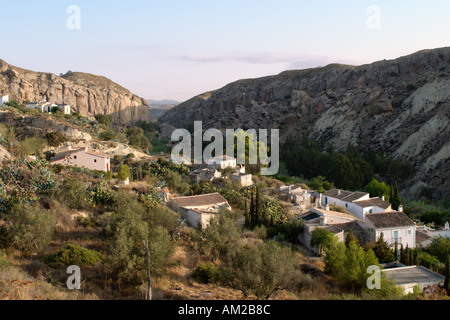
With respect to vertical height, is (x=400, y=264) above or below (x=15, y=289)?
below

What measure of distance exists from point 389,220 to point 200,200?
36.9ft

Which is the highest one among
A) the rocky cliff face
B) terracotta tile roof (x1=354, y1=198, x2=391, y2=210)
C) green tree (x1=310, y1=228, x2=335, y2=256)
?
the rocky cliff face

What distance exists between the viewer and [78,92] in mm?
75438

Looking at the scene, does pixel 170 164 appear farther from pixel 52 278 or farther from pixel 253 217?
pixel 52 278

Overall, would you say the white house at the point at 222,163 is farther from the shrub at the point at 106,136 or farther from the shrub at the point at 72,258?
the shrub at the point at 72,258

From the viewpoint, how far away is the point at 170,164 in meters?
32.1

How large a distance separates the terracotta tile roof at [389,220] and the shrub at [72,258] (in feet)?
51.0

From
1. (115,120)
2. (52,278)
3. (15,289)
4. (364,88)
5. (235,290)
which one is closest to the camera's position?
(15,289)

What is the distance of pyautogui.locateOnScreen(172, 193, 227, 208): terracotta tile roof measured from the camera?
77.4 feet

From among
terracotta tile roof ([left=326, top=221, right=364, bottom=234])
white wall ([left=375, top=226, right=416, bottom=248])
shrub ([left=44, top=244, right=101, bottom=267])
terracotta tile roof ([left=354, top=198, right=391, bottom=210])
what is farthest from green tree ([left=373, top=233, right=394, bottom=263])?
shrub ([left=44, top=244, right=101, bottom=267])

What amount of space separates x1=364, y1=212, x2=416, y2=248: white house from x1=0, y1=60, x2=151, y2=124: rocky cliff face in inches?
2007

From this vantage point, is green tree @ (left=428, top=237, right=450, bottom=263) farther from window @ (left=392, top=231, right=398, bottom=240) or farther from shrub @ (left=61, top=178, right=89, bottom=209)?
shrub @ (left=61, top=178, right=89, bottom=209)

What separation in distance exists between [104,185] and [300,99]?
5892 cm
